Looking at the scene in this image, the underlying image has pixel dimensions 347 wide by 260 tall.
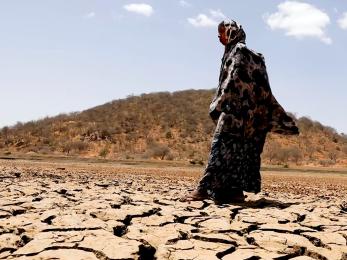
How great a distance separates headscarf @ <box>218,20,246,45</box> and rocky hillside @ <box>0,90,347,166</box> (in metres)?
23.8

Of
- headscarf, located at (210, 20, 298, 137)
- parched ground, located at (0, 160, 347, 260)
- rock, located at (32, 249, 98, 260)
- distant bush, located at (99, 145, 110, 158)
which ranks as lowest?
rock, located at (32, 249, 98, 260)

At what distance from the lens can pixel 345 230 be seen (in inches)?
148

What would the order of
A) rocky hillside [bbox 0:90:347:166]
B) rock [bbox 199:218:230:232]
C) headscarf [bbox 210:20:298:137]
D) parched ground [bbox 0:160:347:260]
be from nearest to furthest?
1. parched ground [bbox 0:160:347:260]
2. rock [bbox 199:218:230:232]
3. headscarf [bbox 210:20:298:137]
4. rocky hillside [bbox 0:90:347:166]

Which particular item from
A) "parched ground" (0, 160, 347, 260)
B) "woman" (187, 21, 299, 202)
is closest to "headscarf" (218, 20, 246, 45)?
"woman" (187, 21, 299, 202)

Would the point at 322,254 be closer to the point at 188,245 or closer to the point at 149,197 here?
the point at 188,245

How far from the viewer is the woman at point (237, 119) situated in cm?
481

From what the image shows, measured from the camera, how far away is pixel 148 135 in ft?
119

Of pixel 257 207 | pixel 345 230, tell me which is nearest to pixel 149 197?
pixel 257 207

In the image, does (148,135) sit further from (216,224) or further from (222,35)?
(216,224)

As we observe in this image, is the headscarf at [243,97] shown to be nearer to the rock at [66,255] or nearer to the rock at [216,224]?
the rock at [216,224]

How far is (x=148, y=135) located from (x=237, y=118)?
31.5m

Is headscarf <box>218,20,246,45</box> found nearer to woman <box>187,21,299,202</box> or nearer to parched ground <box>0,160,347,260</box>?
woman <box>187,21,299,202</box>

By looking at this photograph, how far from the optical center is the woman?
4812 mm

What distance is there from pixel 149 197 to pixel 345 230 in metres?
2.30
